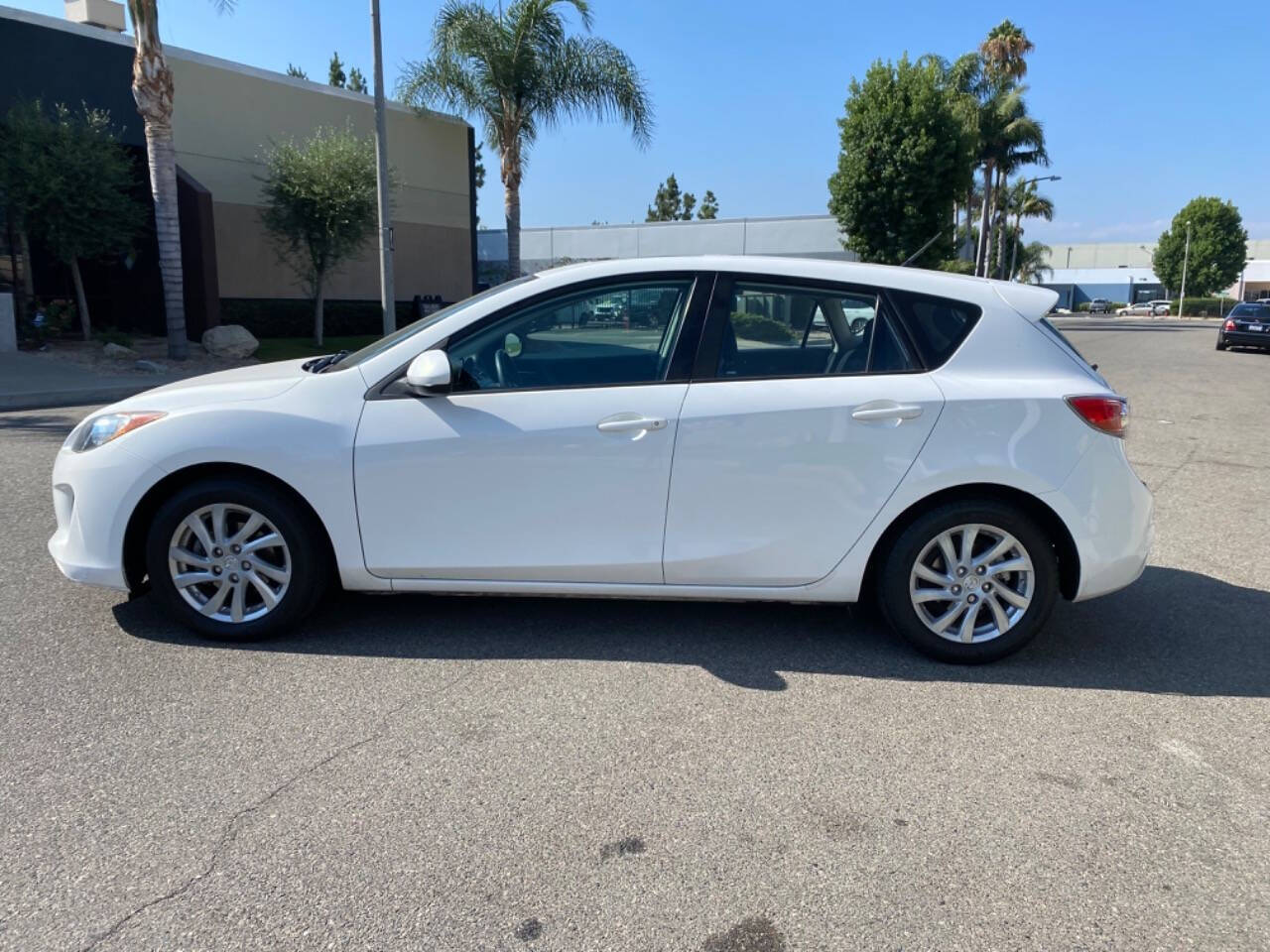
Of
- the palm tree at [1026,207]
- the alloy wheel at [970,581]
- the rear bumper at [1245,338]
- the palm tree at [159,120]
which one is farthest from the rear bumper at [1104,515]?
the palm tree at [1026,207]

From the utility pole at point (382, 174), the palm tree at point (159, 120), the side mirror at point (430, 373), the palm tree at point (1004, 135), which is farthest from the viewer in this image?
the palm tree at point (1004, 135)

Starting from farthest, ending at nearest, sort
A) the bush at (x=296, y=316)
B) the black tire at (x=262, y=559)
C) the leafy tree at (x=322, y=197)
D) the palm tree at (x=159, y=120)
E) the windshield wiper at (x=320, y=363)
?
the bush at (x=296, y=316) < the leafy tree at (x=322, y=197) < the palm tree at (x=159, y=120) < the windshield wiper at (x=320, y=363) < the black tire at (x=262, y=559)

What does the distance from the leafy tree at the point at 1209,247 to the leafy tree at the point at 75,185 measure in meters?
84.6

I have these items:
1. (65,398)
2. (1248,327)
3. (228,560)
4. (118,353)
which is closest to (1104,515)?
(228,560)

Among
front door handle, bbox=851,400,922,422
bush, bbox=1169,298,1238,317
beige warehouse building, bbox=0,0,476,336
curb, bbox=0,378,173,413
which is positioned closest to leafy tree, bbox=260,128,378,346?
beige warehouse building, bbox=0,0,476,336

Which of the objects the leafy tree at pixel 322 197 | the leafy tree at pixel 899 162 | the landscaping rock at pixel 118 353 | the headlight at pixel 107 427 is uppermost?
the leafy tree at pixel 899 162

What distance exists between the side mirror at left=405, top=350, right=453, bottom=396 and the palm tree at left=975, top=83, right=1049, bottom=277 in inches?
1619

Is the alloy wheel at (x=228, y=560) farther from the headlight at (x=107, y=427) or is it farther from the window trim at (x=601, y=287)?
the window trim at (x=601, y=287)

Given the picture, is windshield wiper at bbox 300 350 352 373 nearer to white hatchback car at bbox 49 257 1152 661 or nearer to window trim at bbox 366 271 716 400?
white hatchback car at bbox 49 257 1152 661

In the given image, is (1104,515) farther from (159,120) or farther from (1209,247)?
(1209,247)

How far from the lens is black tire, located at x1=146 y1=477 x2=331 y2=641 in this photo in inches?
154

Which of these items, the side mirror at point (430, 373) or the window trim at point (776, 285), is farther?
the window trim at point (776, 285)

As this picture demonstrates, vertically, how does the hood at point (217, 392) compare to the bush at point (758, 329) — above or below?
below

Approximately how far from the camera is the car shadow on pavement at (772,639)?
12.9 ft
